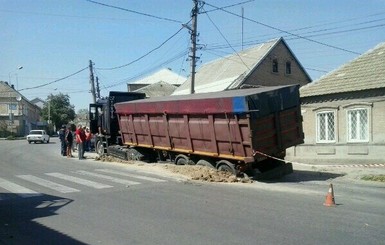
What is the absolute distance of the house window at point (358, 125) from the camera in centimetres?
1764

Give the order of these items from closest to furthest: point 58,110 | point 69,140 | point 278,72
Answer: point 69,140 < point 278,72 < point 58,110

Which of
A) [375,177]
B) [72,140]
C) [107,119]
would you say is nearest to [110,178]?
[107,119]

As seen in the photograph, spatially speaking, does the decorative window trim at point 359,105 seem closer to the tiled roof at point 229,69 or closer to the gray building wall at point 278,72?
the tiled roof at point 229,69

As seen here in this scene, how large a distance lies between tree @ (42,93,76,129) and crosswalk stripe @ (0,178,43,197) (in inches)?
3382

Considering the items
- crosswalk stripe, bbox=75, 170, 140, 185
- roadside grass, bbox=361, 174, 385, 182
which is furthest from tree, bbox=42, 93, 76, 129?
roadside grass, bbox=361, 174, 385, 182

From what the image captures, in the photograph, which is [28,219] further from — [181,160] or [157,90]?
[157,90]

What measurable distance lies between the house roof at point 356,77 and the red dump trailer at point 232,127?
17.3ft

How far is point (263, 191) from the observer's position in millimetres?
10922

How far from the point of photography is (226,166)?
1346 cm

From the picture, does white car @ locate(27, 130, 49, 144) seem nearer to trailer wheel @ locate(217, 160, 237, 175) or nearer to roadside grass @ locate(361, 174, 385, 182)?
trailer wheel @ locate(217, 160, 237, 175)

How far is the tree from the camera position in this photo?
97.8 metres

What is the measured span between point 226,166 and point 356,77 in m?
8.70

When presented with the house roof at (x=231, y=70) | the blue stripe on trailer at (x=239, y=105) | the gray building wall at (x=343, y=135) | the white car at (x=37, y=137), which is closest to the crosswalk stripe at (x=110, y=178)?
the blue stripe on trailer at (x=239, y=105)

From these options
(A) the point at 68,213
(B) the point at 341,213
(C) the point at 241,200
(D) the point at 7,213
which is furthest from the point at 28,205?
(B) the point at 341,213
